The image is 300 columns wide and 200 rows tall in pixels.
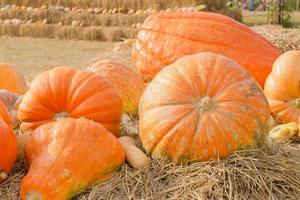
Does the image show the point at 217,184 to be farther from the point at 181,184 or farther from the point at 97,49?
the point at 97,49

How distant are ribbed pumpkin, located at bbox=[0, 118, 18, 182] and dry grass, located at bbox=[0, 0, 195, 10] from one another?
48.5 feet

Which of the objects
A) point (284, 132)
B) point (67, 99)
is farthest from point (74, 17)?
point (67, 99)

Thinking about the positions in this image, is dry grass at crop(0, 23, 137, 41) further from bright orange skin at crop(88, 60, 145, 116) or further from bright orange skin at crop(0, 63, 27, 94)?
bright orange skin at crop(88, 60, 145, 116)

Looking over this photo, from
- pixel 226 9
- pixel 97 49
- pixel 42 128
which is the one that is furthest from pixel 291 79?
pixel 226 9

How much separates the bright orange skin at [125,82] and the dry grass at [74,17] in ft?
44.8


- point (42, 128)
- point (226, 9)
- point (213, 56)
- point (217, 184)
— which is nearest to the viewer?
point (217, 184)

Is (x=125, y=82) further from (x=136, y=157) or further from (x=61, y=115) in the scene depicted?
(x=136, y=157)

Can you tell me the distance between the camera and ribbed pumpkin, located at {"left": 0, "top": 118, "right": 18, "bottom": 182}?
7.56 feet

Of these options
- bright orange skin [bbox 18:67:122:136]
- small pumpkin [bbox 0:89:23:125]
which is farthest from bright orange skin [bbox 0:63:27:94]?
bright orange skin [bbox 18:67:122:136]

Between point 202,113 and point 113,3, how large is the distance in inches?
653

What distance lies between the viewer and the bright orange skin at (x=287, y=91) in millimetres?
3451

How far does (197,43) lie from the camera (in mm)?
3943

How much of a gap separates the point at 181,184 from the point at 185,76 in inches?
20.7

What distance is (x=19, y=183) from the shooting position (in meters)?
2.38
